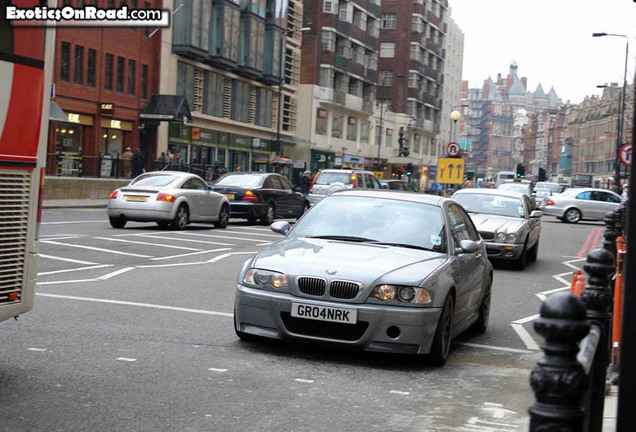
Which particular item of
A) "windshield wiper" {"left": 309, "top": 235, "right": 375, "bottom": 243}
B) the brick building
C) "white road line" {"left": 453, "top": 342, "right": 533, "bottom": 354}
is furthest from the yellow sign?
"windshield wiper" {"left": 309, "top": 235, "right": 375, "bottom": 243}

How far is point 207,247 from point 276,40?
4480 cm

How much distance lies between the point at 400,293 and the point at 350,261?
59cm

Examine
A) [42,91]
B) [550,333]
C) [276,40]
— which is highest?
[276,40]

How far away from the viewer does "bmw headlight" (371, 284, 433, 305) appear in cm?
729

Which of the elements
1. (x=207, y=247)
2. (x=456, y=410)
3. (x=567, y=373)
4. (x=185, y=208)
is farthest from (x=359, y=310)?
(x=185, y=208)

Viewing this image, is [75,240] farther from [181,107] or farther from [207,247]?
[181,107]

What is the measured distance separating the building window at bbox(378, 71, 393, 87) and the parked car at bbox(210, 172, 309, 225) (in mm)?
69975

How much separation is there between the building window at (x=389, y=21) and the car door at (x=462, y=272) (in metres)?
90.6

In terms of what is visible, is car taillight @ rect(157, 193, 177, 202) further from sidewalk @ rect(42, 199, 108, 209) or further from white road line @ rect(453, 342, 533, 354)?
white road line @ rect(453, 342, 533, 354)

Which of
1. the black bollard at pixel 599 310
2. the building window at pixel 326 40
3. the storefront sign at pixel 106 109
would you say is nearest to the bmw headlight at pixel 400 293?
the black bollard at pixel 599 310

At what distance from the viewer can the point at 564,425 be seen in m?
2.25

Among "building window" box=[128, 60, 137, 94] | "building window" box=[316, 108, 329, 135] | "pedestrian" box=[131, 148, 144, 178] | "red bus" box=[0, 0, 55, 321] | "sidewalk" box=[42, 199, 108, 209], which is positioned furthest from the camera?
"building window" box=[316, 108, 329, 135]

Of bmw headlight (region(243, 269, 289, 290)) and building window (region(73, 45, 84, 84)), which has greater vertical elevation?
building window (region(73, 45, 84, 84))

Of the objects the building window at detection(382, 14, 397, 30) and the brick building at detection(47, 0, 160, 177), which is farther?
the building window at detection(382, 14, 397, 30)
